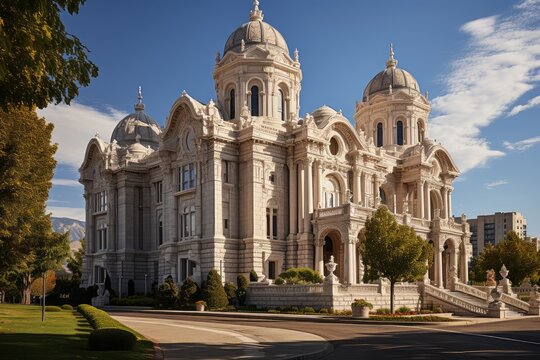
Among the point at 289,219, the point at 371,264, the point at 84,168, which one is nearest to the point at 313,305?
the point at 371,264

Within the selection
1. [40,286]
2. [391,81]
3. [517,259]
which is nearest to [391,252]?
[517,259]

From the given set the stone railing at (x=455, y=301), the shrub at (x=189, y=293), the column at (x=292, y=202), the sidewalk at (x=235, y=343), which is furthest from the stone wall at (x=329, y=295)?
the sidewalk at (x=235, y=343)

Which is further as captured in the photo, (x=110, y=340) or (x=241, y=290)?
(x=241, y=290)

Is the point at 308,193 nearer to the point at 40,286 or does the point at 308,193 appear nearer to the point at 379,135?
the point at 379,135

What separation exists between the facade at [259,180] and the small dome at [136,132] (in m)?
0.17

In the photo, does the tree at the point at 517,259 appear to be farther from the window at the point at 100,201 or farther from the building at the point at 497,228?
the building at the point at 497,228

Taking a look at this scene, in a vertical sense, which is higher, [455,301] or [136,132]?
[136,132]

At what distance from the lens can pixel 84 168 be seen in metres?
77.5

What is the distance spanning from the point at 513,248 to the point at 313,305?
124ft

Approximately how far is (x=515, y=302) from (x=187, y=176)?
3078 cm

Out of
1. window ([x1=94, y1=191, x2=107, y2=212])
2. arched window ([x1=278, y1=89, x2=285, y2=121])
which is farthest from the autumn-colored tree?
arched window ([x1=278, y1=89, x2=285, y2=121])

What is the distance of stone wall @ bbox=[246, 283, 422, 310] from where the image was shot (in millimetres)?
45562

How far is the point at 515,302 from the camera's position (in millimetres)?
53375

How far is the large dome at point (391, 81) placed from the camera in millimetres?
79812
